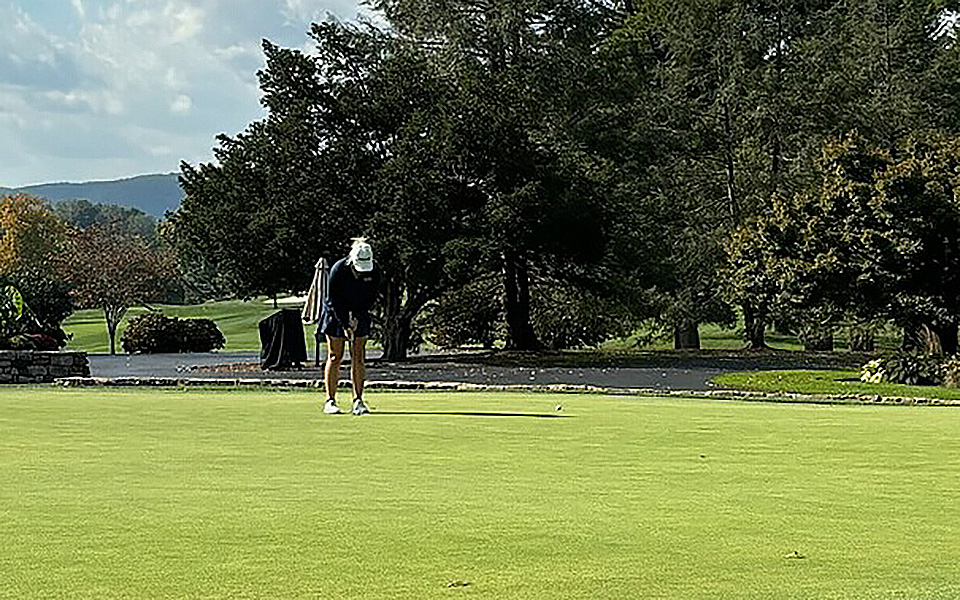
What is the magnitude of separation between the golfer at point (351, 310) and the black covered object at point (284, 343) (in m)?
19.8

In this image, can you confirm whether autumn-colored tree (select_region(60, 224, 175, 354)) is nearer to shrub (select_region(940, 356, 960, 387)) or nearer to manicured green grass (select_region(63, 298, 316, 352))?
manicured green grass (select_region(63, 298, 316, 352))

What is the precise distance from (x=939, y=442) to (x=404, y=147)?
2692 centimetres

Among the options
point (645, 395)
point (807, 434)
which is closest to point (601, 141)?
point (645, 395)

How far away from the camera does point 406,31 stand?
150 feet

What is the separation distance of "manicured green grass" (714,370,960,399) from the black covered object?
11.3 m

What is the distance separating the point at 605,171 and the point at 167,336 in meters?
17.5

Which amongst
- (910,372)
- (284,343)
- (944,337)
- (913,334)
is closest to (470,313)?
(284,343)

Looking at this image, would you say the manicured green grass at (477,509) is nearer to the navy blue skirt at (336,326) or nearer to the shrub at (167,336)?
the navy blue skirt at (336,326)

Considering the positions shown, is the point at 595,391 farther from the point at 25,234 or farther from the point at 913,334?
the point at 25,234

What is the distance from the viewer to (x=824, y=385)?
24281mm

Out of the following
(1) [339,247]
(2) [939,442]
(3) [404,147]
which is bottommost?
(2) [939,442]

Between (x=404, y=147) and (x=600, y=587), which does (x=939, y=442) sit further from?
(x=404, y=147)

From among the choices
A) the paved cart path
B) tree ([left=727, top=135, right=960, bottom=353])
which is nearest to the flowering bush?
tree ([left=727, top=135, right=960, bottom=353])

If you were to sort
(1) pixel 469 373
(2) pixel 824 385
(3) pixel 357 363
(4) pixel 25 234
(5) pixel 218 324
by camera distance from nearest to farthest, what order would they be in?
(3) pixel 357 363, (2) pixel 824 385, (1) pixel 469 373, (5) pixel 218 324, (4) pixel 25 234
